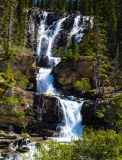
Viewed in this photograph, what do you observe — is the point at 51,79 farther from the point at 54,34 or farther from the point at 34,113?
the point at 54,34

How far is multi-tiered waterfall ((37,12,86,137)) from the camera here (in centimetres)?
3553

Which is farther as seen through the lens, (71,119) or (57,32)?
(57,32)

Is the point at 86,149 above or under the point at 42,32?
under

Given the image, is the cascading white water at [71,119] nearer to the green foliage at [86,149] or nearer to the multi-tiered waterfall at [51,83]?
the multi-tiered waterfall at [51,83]

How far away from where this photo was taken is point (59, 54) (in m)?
54.6

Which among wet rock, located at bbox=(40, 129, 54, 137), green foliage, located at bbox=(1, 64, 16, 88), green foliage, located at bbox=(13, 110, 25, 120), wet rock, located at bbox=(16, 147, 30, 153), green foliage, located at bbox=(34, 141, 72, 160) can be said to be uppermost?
green foliage, located at bbox=(34, 141, 72, 160)

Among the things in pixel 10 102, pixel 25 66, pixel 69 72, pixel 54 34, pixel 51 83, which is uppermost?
pixel 54 34

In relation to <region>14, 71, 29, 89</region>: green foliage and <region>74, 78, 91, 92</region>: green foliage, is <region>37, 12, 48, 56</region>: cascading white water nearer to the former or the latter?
<region>14, 71, 29, 89</region>: green foliage

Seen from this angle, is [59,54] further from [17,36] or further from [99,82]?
[99,82]

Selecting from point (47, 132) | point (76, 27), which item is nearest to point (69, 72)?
point (47, 132)

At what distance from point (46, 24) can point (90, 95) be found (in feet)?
123

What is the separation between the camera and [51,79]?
1842 inches

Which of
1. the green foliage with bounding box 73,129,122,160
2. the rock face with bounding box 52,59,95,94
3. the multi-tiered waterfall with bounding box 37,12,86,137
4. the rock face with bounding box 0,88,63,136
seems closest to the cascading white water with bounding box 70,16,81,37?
the multi-tiered waterfall with bounding box 37,12,86,137

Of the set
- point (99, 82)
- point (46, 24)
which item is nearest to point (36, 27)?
point (46, 24)
